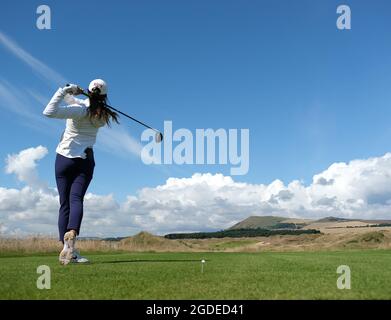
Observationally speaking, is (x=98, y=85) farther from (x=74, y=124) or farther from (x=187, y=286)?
(x=187, y=286)

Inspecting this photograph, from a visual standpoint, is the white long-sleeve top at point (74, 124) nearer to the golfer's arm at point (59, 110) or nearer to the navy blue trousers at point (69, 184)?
the golfer's arm at point (59, 110)

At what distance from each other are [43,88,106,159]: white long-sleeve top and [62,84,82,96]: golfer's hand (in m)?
0.06

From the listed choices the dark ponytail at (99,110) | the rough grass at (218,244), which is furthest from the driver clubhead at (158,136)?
the rough grass at (218,244)

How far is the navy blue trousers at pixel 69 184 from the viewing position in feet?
23.2

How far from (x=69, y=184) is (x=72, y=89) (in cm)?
145

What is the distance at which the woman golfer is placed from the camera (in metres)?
6.92

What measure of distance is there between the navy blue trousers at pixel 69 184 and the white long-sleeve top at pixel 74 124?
0.12 m

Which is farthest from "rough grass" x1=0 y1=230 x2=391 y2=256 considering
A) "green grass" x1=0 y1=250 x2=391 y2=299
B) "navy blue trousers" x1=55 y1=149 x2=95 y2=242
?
"green grass" x1=0 y1=250 x2=391 y2=299

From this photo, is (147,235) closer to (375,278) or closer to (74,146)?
(74,146)

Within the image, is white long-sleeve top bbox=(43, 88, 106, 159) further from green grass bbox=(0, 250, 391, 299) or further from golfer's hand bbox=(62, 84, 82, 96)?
green grass bbox=(0, 250, 391, 299)

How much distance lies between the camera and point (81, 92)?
23.5ft
